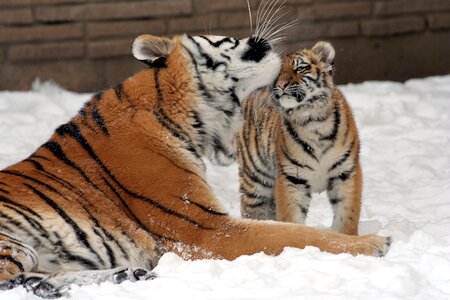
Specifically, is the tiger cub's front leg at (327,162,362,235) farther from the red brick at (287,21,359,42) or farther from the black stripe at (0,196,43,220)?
the red brick at (287,21,359,42)

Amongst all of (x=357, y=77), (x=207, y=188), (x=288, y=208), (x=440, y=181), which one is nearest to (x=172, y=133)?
(x=207, y=188)

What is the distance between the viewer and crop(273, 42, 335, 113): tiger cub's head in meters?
3.77

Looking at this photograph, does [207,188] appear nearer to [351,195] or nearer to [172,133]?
[172,133]

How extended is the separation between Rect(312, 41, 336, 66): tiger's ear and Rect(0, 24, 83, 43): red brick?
2.44 m

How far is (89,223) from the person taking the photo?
3178 mm

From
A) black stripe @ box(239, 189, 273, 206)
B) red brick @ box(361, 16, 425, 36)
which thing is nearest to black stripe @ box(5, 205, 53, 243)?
black stripe @ box(239, 189, 273, 206)

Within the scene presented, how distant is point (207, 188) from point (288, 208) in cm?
67

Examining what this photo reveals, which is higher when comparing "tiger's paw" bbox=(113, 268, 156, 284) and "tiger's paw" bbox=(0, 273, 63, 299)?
"tiger's paw" bbox=(0, 273, 63, 299)

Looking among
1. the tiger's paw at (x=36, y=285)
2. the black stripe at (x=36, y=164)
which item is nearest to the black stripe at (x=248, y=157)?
the black stripe at (x=36, y=164)

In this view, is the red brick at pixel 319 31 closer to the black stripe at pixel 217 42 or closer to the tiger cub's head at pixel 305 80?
the tiger cub's head at pixel 305 80

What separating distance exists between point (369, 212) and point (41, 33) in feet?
8.59

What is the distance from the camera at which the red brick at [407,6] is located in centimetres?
640

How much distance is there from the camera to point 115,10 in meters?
5.99

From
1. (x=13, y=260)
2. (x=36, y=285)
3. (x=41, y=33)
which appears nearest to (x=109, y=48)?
(x=41, y=33)
